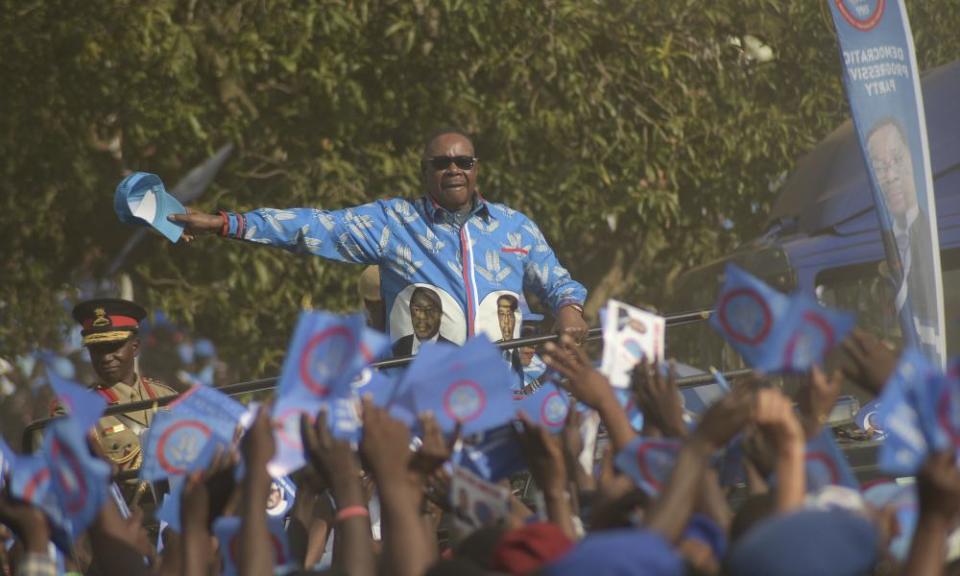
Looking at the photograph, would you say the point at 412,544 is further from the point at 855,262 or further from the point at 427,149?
the point at 855,262

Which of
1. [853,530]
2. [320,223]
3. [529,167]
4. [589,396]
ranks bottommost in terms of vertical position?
[853,530]

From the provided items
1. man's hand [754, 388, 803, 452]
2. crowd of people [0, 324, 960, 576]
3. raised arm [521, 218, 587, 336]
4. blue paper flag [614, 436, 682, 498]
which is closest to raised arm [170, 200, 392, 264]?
raised arm [521, 218, 587, 336]

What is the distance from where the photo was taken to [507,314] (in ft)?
21.5

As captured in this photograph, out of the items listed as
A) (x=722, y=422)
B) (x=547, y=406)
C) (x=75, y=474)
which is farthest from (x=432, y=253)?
(x=722, y=422)

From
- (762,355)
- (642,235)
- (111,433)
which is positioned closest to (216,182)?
(642,235)

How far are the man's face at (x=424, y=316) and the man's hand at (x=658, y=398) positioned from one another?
2162 millimetres

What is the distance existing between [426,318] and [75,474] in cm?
282

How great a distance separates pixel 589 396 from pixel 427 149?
2384 millimetres

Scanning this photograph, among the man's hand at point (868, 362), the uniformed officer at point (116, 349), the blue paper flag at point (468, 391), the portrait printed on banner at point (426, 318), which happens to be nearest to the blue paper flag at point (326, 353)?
the blue paper flag at point (468, 391)

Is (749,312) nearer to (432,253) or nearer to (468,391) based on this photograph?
(468,391)

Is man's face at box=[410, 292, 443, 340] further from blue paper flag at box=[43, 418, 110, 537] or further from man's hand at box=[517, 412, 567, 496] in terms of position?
blue paper flag at box=[43, 418, 110, 537]

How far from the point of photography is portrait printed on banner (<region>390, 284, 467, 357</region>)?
21.1 ft

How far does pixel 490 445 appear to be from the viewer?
4305 millimetres

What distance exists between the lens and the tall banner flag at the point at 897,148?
7.43 metres
